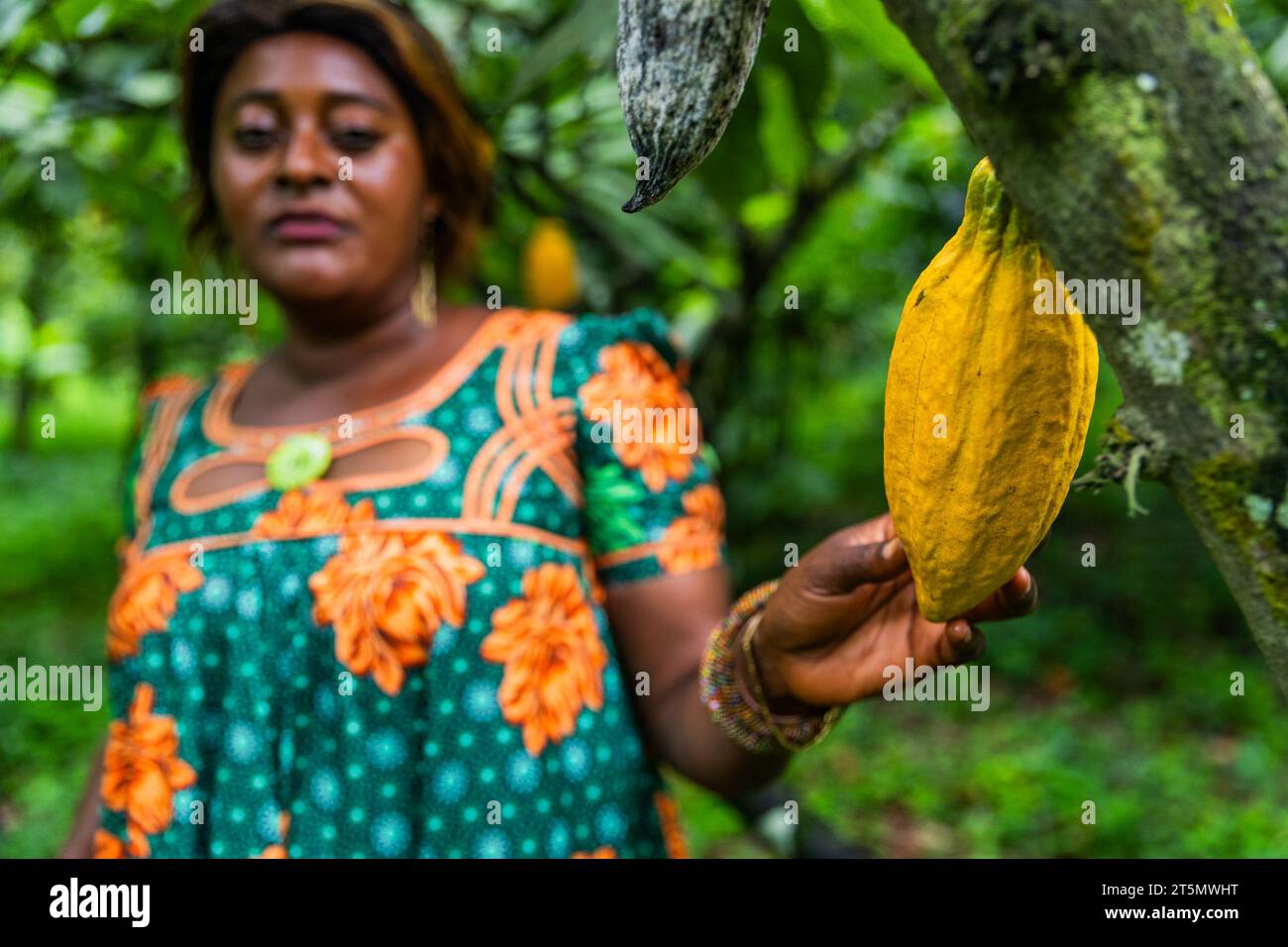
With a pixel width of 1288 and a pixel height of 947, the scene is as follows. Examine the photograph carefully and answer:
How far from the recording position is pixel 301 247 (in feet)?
4.08

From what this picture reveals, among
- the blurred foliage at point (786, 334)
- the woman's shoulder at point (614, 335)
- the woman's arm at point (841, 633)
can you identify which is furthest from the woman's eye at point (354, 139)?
the woman's arm at point (841, 633)

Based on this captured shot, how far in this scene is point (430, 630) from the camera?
113 cm

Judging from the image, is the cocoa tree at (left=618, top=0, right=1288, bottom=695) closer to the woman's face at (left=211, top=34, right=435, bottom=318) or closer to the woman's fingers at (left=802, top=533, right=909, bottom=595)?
the woman's fingers at (left=802, top=533, right=909, bottom=595)

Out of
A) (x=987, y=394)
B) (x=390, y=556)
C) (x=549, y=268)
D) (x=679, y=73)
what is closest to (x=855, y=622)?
(x=987, y=394)

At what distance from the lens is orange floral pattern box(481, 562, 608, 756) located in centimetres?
115

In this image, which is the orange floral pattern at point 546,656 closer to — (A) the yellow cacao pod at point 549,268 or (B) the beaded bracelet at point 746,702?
(B) the beaded bracelet at point 746,702

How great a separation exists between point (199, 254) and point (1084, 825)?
88.7 inches

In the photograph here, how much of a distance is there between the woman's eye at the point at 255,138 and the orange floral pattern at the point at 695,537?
60cm

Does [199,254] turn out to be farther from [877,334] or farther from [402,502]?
[877,334]

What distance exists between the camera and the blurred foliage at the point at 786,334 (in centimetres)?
156

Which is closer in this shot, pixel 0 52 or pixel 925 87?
pixel 0 52
